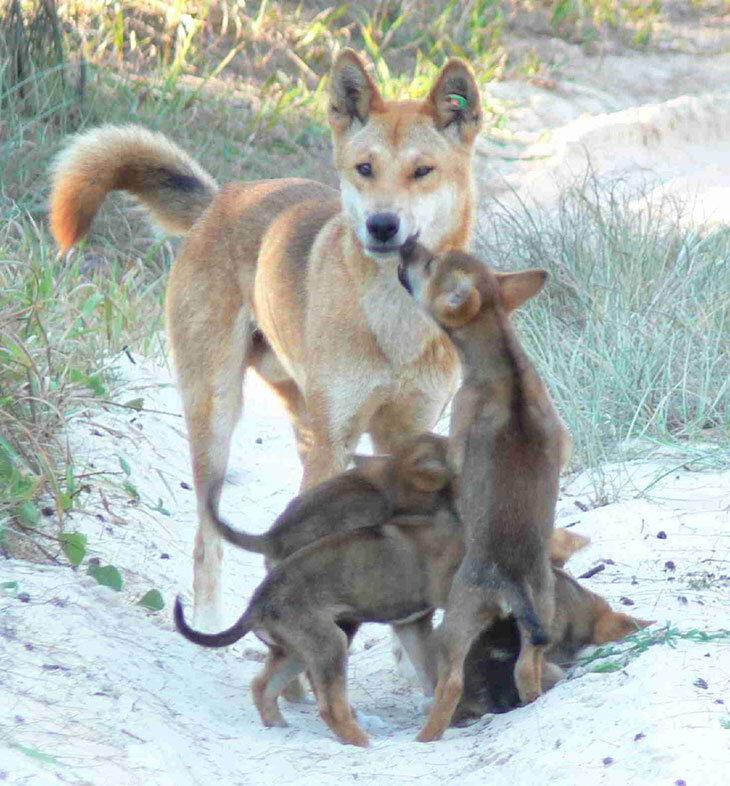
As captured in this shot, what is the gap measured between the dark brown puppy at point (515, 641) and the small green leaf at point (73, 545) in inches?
56.3

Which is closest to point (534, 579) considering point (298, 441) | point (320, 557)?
point (320, 557)

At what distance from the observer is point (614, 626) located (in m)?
4.08

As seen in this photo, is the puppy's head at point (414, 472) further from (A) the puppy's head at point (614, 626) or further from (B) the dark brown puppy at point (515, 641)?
(A) the puppy's head at point (614, 626)

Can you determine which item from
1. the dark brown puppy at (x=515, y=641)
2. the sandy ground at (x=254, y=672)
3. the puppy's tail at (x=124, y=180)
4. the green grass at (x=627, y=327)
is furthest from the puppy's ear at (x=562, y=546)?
the puppy's tail at (x=124, y=180)

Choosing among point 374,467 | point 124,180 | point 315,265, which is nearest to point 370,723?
point 374,467

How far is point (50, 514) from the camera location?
199 inches

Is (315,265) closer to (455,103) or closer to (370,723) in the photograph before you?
(455,103)

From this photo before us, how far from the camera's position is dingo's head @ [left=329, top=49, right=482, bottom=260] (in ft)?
15.8

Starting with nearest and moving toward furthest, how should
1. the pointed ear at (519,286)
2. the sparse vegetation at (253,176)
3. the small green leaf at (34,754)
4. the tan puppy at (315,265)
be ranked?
the small green leaf at (34,754)
the pointed ear at (519,286)
the tan puppy at (315,265)
the sparse vegetation at (253,176)

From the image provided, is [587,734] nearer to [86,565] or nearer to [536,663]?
[536,663]

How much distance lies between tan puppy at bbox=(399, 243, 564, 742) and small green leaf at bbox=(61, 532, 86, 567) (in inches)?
55.8

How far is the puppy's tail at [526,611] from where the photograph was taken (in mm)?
3660

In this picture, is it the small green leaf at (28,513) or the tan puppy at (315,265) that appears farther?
the tan puppy at (315,265)

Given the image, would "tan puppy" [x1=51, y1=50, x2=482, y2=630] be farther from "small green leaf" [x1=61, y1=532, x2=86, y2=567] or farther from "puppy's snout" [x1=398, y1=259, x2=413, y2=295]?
"small green leaf" [x1=61, y1=532, x2=86, y2=567]
